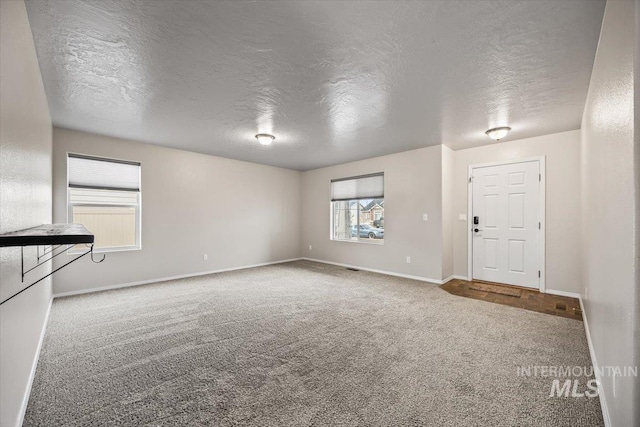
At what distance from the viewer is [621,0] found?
1.26m

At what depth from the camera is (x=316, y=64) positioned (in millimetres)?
2281

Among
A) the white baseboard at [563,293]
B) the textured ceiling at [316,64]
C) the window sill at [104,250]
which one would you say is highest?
the textured ceiling at [316,64]

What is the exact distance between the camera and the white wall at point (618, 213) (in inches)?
43.4

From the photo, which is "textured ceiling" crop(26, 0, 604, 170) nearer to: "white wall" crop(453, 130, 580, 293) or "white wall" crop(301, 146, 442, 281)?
"white wall" crop(453, 130, 580, 293)

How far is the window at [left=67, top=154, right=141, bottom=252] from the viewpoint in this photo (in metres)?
4.16

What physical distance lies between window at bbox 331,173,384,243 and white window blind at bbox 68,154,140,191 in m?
4.10

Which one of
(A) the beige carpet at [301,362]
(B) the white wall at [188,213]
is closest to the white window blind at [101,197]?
(B) the white wall at [188,213]

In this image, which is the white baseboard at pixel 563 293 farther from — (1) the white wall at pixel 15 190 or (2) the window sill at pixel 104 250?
(2) the window sill at pixel 104 250

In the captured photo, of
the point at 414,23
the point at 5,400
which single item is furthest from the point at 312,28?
the point at 5,400

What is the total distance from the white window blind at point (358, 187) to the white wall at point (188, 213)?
4.39 ft

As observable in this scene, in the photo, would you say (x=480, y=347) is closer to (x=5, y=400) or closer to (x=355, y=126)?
(x=355, y=126)

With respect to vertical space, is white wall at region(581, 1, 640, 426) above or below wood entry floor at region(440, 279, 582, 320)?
above

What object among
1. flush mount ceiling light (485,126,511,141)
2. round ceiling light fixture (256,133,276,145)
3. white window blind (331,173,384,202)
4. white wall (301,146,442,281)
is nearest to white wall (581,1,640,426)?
flush mount ceiling light (485,126,511,141)

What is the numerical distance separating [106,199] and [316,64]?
423 cm
